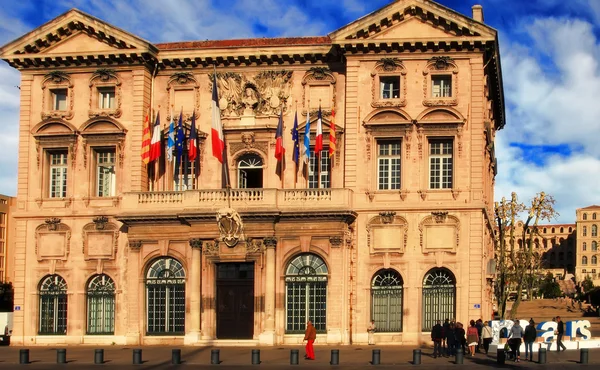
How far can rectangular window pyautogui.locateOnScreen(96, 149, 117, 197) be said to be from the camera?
Answer: 4806cm

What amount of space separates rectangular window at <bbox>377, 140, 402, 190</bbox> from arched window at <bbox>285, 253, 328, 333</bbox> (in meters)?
4.38

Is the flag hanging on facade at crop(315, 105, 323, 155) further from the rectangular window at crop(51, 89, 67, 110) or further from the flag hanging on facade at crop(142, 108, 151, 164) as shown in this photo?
the rectangular window at crop(51, 89, 67, 110)

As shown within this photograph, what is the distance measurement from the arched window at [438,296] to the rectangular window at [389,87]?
784cm

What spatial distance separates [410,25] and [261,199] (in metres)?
9.89

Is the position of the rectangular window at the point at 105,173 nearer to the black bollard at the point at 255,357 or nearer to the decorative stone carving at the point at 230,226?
the decorative stone carving at the point at 230,226

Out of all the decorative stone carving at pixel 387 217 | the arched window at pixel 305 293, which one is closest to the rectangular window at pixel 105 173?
the arched window at pixel 305 293

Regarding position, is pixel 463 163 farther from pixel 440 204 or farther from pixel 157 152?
pixel 157 152

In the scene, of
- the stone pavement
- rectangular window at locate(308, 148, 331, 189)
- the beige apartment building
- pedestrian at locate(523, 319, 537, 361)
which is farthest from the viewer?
rectangular window at locate(308, 148, 331, 189)

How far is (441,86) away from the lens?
1812 inches

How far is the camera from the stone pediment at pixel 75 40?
47.3m

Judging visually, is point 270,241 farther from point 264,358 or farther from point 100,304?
point 100,304

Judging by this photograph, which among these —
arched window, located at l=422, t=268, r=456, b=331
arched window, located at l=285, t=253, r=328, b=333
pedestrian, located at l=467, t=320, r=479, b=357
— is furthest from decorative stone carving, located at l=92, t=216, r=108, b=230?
pedestrian, located at l=467, t=320, r=479, b=357

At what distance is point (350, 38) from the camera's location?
45.8 metres

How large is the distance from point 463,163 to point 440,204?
2.01 m
